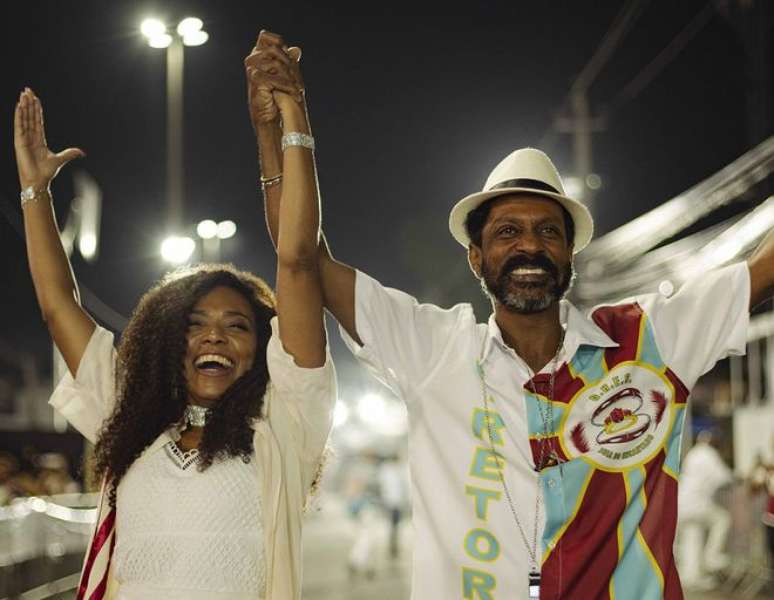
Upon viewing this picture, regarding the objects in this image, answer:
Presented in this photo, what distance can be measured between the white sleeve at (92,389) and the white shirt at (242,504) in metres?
0.33

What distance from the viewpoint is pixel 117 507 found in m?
4.03

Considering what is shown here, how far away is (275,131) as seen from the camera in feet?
13.0

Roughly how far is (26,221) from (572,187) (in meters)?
18.7

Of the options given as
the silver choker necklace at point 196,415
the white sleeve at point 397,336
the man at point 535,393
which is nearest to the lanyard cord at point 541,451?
the man at point 535,393

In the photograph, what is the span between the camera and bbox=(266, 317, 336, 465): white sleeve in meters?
3.80

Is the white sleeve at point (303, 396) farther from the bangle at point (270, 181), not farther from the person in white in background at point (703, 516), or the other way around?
the person in white in background at point (703, 516)

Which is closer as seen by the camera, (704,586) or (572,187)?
(704,586)

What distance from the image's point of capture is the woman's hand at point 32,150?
14.4 feet

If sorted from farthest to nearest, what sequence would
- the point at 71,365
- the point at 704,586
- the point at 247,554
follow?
the point at 704,586
the point at 71,365
the point at 247,554

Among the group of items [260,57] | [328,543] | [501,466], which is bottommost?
[501,466]

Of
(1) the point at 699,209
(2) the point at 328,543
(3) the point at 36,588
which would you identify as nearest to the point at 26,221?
(3) the point at 36,588

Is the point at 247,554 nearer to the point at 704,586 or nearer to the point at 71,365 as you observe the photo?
the point at 71,365

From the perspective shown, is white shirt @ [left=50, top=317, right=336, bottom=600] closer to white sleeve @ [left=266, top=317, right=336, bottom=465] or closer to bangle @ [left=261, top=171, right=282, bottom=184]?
white sleeve @ [left=266, top=317, right=336, bottom=465]

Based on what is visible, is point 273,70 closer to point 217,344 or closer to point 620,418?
point 217,344
